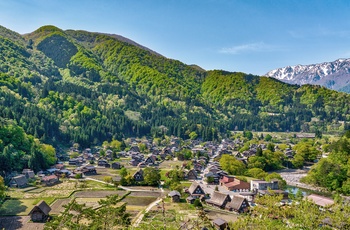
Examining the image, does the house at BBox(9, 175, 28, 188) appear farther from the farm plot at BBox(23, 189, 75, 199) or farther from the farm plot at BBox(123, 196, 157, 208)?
the farm plot at BBox(123, 196, 157, 208)

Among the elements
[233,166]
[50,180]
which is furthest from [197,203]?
[50,180]

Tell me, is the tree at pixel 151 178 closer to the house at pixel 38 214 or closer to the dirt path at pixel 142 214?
the dirt path at pixel 142 214

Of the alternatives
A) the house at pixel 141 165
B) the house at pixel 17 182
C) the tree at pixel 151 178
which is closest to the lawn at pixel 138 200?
the tree at pixel 151 178

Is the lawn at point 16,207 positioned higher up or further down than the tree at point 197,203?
further down

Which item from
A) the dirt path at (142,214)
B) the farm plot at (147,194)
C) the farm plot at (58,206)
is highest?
the dirt path at (142,214)

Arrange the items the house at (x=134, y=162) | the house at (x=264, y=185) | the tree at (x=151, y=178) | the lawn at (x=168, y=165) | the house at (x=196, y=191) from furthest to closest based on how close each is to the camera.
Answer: the house at (x=134, y=162) < the lawn at (x=168, y=165) < the tree at (x=151, y=178) < the house at (x=264, y=185) < the house at (x=196, y=191)

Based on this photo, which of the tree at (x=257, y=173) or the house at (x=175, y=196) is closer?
the house at (x=175, y=196)

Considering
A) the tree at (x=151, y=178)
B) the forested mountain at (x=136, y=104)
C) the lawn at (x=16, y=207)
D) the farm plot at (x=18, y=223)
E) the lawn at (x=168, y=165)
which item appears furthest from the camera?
the forested mountain at (x=136, y=104)
